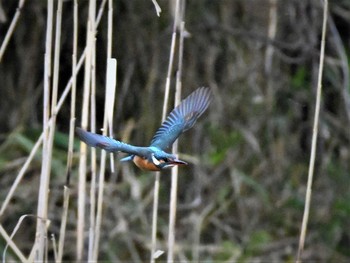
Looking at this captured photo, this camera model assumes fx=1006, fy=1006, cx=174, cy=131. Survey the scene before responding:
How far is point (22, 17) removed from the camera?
9.66 ft

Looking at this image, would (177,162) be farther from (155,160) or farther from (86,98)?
(86,98)

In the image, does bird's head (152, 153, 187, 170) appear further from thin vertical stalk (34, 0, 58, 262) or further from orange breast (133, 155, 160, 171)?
thin vertical stalk (34, 0, 58, 262)

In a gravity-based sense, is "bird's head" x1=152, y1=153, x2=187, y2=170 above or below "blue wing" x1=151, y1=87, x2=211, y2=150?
below

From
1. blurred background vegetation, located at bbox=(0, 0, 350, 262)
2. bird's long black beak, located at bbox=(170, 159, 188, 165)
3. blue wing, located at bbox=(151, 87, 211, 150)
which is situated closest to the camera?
bird's long black beak, located at bbox=(170, 159, 188, 165)

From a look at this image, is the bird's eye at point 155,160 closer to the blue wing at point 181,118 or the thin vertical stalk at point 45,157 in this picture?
the blue wing at point 181,118

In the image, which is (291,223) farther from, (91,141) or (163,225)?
(91,141)

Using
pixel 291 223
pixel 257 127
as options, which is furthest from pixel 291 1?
pixel 291 223

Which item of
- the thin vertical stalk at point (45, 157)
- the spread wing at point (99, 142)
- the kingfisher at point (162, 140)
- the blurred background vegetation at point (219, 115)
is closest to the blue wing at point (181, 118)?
the kingfisher at point (162, 140)

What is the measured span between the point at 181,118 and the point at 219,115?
5.08 feet

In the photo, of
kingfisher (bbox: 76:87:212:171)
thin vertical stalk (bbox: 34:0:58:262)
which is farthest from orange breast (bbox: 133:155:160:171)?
thin vertical stalk (bbox: 34:0:58:262)

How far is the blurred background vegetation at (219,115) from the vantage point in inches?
114

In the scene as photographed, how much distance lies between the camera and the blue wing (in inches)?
56.9

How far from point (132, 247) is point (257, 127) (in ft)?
1.86

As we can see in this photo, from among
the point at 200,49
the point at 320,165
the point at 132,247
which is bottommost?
the point at 132,247
